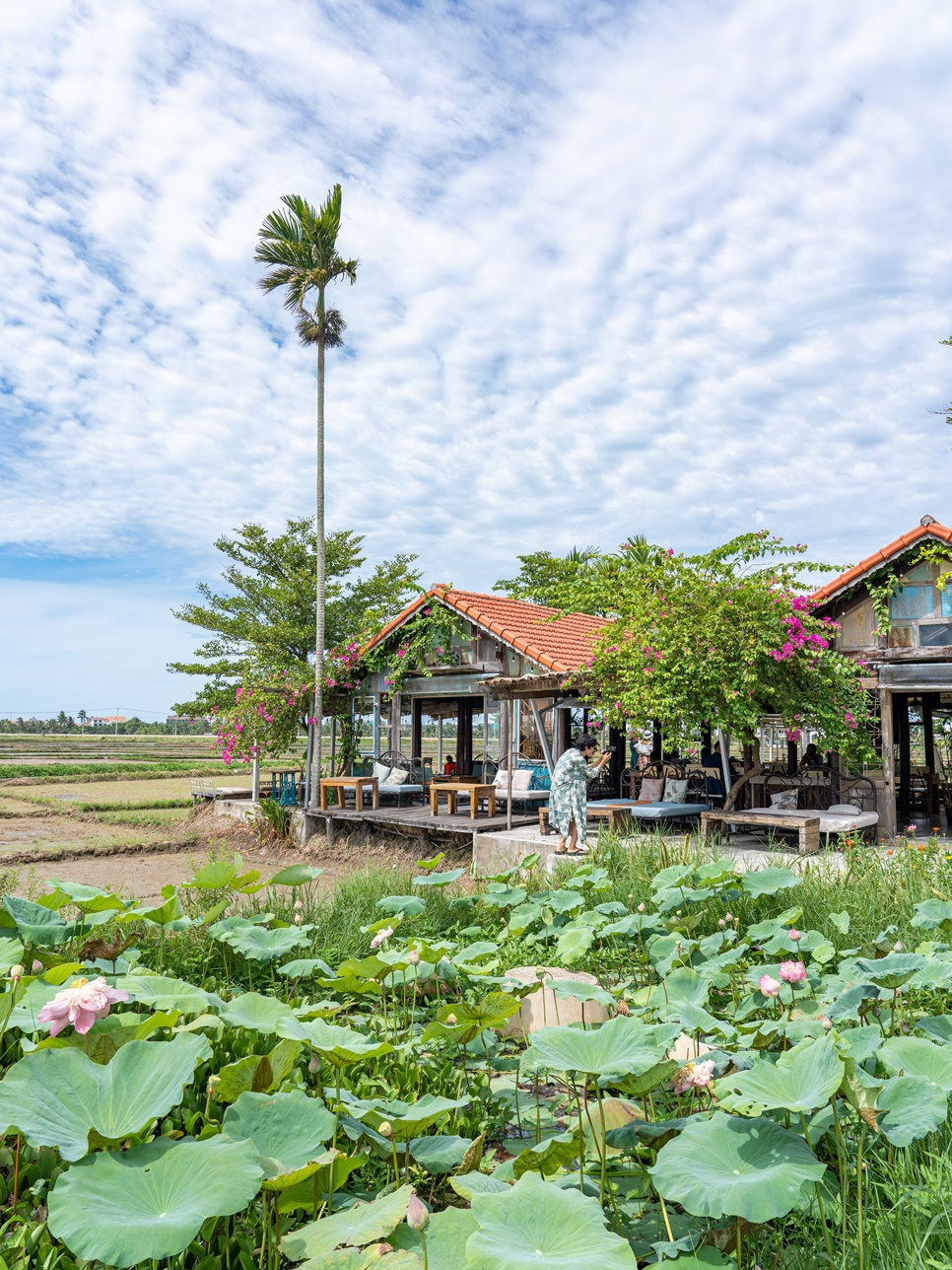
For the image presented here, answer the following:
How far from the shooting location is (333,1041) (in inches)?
91.7

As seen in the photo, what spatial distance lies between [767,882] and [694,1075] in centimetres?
268

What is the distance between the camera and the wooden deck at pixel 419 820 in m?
13.0

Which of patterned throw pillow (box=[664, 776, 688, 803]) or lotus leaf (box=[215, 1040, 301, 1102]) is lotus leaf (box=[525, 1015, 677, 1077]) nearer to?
lotus leaf (box=[215, 1040, 301, 1102])

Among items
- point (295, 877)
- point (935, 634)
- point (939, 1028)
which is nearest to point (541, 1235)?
point (939, 1028)

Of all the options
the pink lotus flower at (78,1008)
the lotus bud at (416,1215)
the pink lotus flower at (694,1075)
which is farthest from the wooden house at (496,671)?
the lotus bud at (416,1215)

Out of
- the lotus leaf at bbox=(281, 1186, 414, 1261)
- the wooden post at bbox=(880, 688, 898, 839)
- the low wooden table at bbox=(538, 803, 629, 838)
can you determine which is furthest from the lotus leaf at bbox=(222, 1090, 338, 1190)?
the wooden post at bbox=(880, 688, 898, 839)

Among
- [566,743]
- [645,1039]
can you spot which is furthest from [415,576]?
[645,1039]

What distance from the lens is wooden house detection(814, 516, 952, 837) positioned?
430 inches

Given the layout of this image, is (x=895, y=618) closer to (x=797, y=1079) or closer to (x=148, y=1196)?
(x=797, y=1079)

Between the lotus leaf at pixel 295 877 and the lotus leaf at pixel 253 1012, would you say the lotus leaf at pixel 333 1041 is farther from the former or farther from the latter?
the lotus leaf at pixel 295 877

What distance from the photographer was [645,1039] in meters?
2.18

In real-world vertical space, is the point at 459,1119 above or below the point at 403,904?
below

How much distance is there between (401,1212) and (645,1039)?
835 millimetres

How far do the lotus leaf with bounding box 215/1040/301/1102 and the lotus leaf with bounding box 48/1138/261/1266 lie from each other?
40cm
